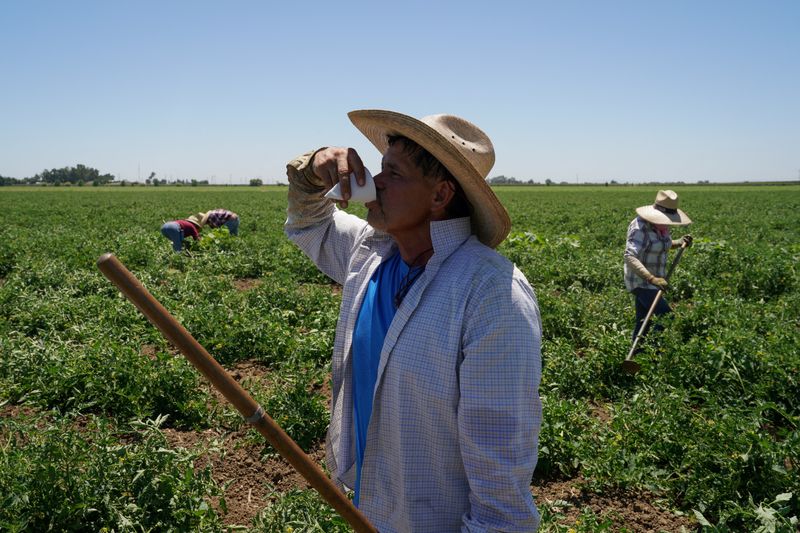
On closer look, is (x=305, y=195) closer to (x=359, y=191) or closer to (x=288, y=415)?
(x=359, y=191)

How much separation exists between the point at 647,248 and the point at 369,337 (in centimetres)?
508

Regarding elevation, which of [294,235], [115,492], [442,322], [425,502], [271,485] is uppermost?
[294,235]

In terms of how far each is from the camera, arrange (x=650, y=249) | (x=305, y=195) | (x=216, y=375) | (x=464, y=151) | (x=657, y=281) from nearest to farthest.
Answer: (x=216, y=375), (x=464, y=151), (x=305, y=195), (x=657, y=281), (x=650, y=249)

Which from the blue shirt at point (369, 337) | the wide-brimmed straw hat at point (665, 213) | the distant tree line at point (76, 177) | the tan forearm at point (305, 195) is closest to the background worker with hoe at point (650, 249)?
the wide-brimmed straw hat at point (665, 213)

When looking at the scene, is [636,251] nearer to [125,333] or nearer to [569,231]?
[125,333]

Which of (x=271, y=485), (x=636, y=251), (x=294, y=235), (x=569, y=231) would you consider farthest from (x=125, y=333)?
(x=569, y=231)

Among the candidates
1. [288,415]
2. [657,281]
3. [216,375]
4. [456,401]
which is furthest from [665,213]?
[216,375]

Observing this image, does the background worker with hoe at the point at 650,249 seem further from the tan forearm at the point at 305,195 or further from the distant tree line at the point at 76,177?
the distant tree line at the point at 76,177

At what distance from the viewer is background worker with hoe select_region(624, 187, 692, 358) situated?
6031mm

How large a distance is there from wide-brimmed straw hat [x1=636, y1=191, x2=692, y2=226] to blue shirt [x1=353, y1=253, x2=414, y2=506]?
4.76 m

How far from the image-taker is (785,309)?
23.6 ft

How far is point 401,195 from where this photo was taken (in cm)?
190

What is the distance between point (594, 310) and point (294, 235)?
19.6 ft

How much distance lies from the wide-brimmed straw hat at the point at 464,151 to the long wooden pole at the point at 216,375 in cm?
95
